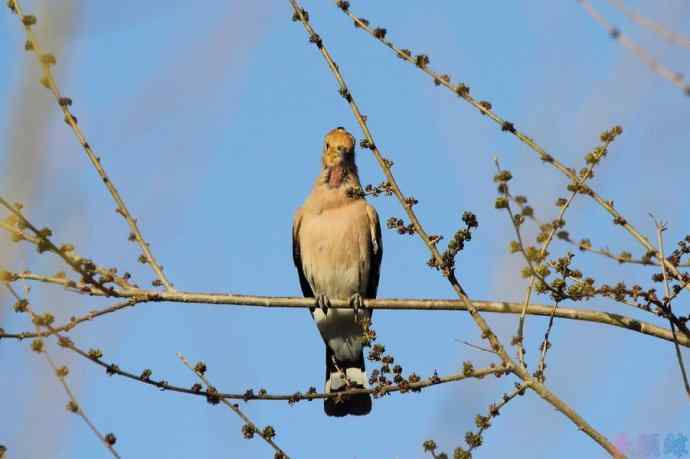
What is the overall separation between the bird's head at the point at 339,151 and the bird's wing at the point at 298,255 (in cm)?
61

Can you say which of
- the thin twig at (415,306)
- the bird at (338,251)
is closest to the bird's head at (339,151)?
the bird at (338,251)

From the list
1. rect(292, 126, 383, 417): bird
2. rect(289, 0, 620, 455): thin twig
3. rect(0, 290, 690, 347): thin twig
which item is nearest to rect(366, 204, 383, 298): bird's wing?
rect(292, 126, 383, 417): bird

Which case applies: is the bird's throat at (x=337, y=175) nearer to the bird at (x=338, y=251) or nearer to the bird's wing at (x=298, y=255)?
the bird at (x=338, y=251)

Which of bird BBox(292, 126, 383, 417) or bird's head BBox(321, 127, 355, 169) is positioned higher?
bird's head BBox(321, 127, 355, 169)

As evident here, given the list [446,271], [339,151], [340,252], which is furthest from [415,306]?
[339,151]

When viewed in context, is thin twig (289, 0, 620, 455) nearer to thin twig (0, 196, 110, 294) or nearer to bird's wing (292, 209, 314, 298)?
thin twig (0, 196, 110, 294)

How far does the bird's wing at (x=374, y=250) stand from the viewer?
9352 millimetres

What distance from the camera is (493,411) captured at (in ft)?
A: 14.5

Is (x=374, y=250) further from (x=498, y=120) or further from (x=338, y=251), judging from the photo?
(x=498, y=120)

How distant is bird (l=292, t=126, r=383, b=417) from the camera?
9.16 meters

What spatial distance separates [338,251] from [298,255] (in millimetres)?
714

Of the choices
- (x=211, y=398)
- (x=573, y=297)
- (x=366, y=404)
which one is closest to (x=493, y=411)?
(x=573, y=297)

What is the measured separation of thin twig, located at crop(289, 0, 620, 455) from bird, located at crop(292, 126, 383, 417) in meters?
4.02

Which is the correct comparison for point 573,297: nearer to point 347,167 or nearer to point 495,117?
point 495,117
